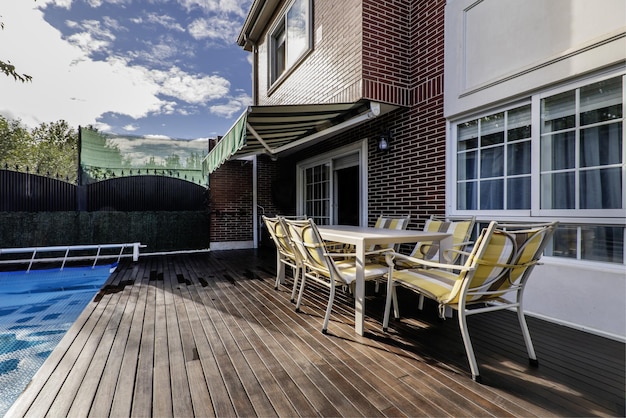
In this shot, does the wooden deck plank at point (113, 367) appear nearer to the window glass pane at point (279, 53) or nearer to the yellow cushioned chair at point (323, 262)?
the yellow cushioned chair at point (323, 262)

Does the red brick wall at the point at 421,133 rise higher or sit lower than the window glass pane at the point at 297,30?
lower

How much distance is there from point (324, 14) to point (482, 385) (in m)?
7.02

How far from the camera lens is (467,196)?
4613mm

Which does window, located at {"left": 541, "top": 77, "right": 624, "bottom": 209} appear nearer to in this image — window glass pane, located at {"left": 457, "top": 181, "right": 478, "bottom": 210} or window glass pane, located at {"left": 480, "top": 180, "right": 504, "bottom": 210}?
window glass pane, located at {"left": 480, "top": 180, "right": 504, "bottom": 210}

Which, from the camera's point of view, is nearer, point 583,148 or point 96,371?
point 96,371

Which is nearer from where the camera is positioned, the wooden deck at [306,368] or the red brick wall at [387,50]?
the wooden deck at [306,368]

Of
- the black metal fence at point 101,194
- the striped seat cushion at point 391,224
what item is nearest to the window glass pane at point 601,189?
the striped seat cushion at point 391,224

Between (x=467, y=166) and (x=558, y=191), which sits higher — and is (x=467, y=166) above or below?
above

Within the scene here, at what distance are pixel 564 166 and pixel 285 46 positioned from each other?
7.92 metres

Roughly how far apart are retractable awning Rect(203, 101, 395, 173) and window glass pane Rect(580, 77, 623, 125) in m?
2.77

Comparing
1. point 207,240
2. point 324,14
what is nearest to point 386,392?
point 324,14

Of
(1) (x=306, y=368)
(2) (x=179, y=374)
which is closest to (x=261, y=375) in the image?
(1) (x=306, y=368)

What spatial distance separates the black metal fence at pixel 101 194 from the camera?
320 inches

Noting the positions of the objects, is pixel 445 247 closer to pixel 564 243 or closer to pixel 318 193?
pixel 564 243
